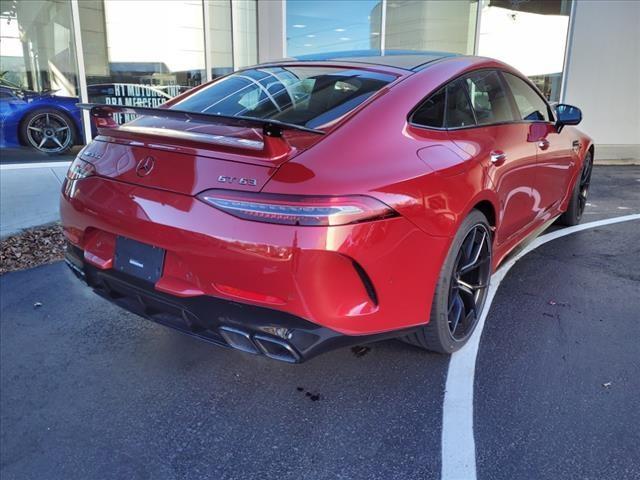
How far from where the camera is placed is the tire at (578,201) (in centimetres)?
491

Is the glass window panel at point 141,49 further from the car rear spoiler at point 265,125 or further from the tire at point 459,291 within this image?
the tire at point 459,291

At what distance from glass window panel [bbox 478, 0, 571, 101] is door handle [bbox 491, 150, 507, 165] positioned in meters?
8.34

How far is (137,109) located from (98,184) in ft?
1.26

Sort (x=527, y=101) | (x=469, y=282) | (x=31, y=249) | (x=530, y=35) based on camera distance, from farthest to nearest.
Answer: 1. (x=530, y=35)
2. (x=31, y=249)
3. (x=527, y=101)
4. (x=469, y=282)

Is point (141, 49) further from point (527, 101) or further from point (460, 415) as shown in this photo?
point (460, 415)

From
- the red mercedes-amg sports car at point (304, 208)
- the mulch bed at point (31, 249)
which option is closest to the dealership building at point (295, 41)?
the mulch bed at point (31, 249)

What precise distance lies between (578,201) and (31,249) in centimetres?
518

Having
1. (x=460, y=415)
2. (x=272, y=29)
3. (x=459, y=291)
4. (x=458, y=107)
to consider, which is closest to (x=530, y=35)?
(x=272, y=29)

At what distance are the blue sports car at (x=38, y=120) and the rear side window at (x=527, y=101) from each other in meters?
5.73

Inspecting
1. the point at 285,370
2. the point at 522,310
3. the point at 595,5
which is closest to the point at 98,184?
the point at 285,370

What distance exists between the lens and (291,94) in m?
2.68

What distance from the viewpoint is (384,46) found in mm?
9430

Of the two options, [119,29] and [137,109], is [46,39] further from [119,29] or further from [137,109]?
[137,109]

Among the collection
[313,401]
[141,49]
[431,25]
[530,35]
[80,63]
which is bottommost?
[313,401]
